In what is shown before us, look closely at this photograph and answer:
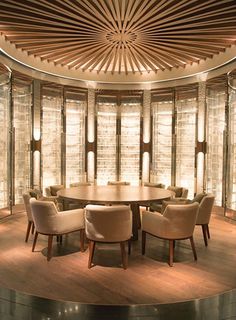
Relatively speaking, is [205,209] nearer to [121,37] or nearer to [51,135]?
[121,37]

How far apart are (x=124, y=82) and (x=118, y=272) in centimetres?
572

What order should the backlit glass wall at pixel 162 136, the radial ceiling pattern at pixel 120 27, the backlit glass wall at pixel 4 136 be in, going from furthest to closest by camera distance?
the backlit glass wall at pixel 162 136 < the backlit glass wall at pixel 4 136 < the radial ceiling pattern at pixel 120 27

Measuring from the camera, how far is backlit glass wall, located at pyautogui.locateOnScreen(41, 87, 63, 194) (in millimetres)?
7520

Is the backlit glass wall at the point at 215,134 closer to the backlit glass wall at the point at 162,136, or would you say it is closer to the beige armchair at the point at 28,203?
the backlit glass wall at the point at 162,136

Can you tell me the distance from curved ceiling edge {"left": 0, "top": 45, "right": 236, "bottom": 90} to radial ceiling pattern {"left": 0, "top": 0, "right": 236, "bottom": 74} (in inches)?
20.7

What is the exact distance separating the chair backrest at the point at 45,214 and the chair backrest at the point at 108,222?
0.53 metres

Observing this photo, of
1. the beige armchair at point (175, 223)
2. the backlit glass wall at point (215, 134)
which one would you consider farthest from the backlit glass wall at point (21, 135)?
the backlit glass wall at point (215, 134)

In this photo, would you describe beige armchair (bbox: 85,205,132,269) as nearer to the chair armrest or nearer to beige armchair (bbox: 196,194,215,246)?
the chair armrest

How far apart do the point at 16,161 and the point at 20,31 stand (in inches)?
122

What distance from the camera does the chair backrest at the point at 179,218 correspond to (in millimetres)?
3736

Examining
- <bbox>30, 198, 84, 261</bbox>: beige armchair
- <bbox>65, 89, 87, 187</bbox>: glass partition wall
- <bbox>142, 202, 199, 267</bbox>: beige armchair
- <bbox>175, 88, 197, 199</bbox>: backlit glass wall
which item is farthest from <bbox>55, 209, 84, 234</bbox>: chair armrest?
<bbox>175, 88, 197, 199</bbox>: backlit glass wall

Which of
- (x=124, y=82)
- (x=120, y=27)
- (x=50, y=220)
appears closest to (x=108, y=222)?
(x=50, y=220)

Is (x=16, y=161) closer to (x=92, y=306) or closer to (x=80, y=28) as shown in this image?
(x=80, y=28)

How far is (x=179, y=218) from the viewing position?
12.4 ft
